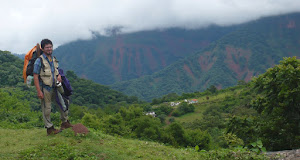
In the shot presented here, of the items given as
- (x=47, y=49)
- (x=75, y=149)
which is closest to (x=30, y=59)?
(x=47, y=49)

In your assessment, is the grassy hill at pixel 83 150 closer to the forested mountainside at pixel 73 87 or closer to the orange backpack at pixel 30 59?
the orange backpack at pixel 30 59

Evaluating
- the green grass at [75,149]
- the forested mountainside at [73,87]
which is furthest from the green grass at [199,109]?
the green grass at [75,149]

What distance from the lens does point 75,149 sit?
257 inches

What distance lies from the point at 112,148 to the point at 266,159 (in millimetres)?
3714

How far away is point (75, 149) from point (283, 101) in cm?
649

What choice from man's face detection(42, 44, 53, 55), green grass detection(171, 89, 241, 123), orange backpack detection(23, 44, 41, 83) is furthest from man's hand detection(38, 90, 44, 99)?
green grass detection(171, 89, 241, 123)

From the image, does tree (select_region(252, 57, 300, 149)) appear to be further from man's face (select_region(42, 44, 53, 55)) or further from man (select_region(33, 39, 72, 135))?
man's face (select_region(42, 44, 53, 55))

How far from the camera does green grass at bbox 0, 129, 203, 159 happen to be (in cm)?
625

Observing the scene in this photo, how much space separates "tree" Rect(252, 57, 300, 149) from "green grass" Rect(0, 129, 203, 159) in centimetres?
320

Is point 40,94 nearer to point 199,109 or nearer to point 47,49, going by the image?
point 47,49

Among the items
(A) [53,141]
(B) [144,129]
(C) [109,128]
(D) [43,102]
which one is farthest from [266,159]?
(B) [144,129]

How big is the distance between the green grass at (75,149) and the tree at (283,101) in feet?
10.5

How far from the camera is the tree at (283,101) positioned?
8328 mm

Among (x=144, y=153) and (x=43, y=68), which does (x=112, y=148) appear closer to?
(x=144, y=153)
